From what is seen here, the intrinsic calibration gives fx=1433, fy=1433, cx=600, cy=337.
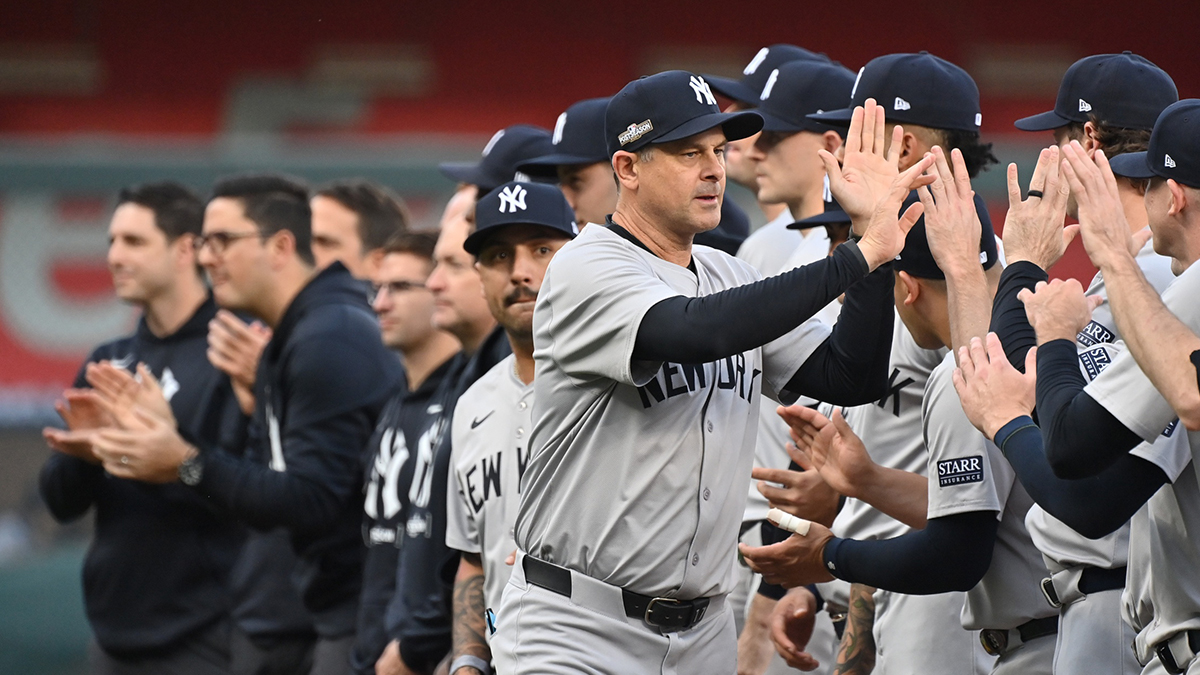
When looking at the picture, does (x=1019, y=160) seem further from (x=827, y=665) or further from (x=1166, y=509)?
(x=1166, y=509)

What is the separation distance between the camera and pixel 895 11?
14.8m

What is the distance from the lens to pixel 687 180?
284 cm

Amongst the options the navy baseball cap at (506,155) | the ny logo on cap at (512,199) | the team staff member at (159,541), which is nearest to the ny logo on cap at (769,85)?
the navy baseball cap at (506,155)

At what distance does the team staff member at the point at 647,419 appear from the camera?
2.76 metres

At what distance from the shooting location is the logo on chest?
276 centimetres

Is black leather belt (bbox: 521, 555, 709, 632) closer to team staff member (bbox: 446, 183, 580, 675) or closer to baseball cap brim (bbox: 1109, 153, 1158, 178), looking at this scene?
team staff member (bbox: 446, 183, 580, 675)

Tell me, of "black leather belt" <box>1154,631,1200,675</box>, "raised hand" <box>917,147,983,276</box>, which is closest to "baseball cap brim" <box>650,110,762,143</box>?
"raised hand" <box>917,147,983,276</box>

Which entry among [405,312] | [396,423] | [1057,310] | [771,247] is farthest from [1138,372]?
[405,312]

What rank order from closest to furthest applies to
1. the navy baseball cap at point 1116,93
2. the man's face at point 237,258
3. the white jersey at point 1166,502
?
the white jersey at point 1166,502 < the navy baseball cap at point 1116,93 < the man's face at point 237,258

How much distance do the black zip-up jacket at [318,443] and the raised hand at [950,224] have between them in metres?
2.42

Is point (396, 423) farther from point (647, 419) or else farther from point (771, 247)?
point (647, 419)

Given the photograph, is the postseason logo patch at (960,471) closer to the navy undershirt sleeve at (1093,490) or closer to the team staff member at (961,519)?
the team staff member at (961,519)

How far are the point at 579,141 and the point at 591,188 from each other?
150 mm

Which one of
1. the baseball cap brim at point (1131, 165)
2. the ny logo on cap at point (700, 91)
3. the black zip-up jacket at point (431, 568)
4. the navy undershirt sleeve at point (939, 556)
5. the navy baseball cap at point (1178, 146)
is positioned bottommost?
the black zip-up jacket at point (431, 568)
